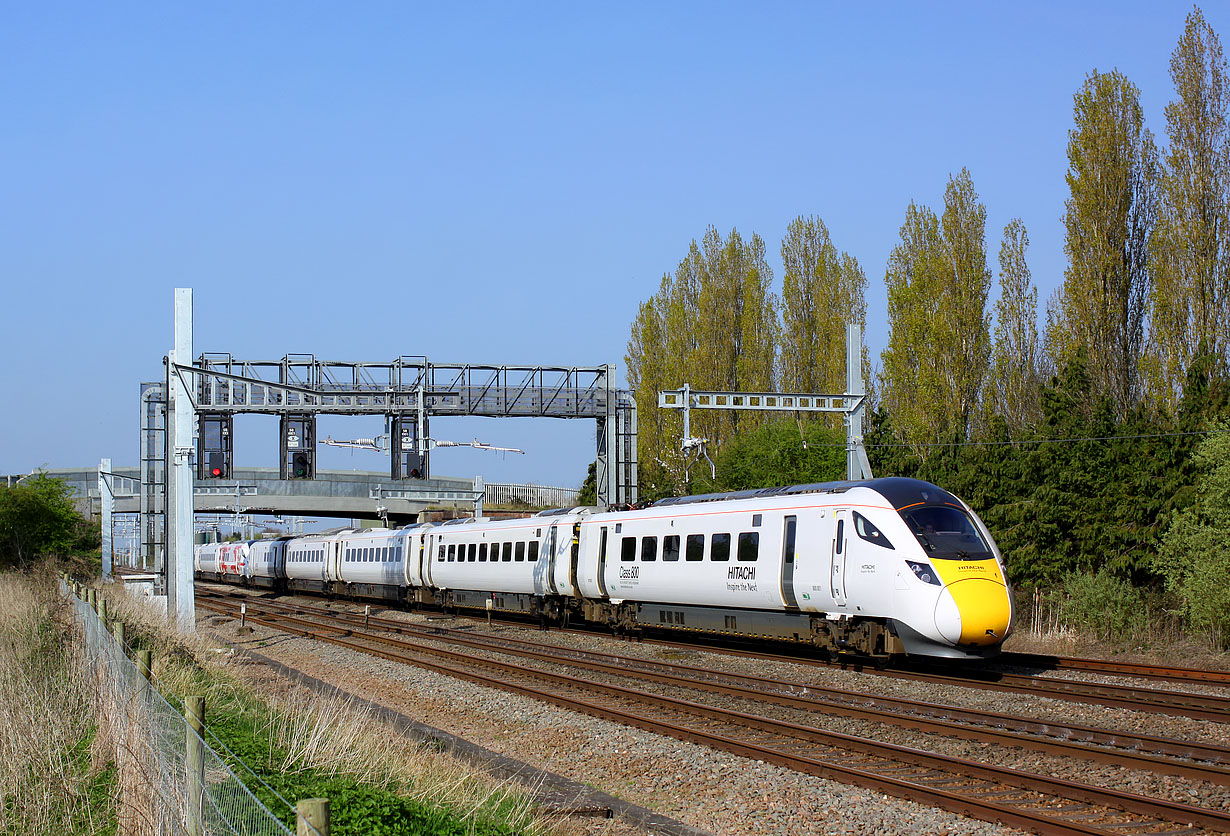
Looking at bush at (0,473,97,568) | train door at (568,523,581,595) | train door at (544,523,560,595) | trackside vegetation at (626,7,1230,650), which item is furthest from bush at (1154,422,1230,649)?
bush at (0,473,97,568)

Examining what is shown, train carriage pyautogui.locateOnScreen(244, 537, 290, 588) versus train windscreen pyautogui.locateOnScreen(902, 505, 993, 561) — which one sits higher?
train windscreen pyautogui.locateOnScreen(902, 505, 993, 561)

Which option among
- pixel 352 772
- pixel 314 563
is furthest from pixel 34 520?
pixel 352 772

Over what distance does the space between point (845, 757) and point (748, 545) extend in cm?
887

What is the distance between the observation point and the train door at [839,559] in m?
17.4

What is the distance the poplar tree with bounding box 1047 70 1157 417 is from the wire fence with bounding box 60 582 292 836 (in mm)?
27496

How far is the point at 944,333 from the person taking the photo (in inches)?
1515

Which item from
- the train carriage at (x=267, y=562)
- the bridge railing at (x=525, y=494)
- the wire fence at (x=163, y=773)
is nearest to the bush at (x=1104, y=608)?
the wire fence at (x=163, y=773)

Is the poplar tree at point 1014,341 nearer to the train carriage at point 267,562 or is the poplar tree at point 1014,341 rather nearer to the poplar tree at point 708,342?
the poplar tree at point 708,342

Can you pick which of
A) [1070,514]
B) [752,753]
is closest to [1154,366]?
[1070,514]

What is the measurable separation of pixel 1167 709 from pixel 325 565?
124ft

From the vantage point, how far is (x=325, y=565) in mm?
46469

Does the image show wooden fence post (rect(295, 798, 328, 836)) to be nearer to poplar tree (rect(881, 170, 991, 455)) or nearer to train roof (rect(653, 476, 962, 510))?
train roof (rect(653, 476, 962, 510))

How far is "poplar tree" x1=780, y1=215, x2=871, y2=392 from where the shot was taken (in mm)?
50500

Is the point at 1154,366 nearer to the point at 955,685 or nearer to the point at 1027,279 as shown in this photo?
the point at 1027,279
